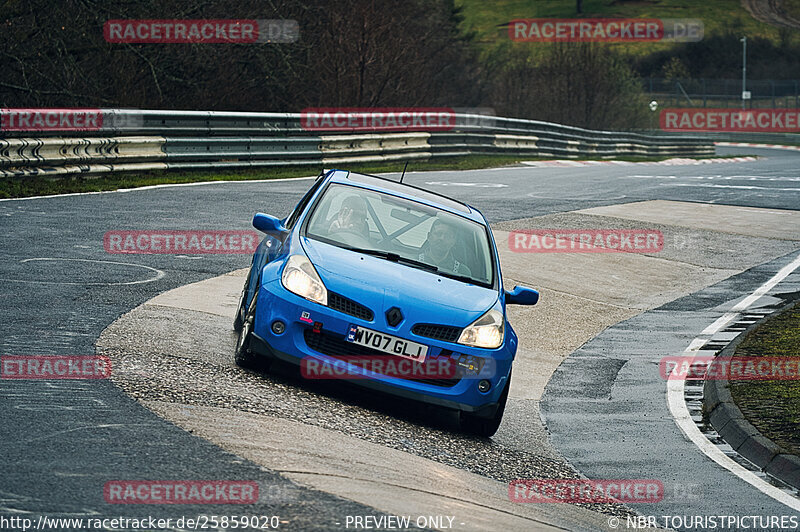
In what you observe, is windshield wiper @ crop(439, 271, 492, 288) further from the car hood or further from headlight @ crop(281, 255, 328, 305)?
headlight @ crop(281, 255, 328, 305)

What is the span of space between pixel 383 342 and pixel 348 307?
1.13 ft

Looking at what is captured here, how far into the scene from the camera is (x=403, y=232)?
840cm

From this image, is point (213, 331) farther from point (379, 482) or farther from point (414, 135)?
point (414, 135)

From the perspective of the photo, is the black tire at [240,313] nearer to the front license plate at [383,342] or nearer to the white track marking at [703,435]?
the front license plate at [383,342]

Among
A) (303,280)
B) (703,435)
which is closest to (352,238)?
(303,280)

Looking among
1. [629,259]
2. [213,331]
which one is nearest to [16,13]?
[629,259]

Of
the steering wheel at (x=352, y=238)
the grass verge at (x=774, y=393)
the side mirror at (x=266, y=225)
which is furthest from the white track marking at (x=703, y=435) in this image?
the side mirror at (x=266, y=225)

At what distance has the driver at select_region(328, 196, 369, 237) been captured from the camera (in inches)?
326

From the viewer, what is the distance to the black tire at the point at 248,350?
7594 mm

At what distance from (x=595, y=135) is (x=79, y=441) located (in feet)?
127

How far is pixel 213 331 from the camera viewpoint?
359 inches

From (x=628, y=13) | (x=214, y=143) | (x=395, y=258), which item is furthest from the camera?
(x=628, y=13)

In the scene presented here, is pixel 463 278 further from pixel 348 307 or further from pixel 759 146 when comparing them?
pixel 759 146

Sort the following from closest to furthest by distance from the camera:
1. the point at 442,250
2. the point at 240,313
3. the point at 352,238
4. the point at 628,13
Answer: the point at 352,238, the point at 442,250, the point at 240,313, the point at 628,13
